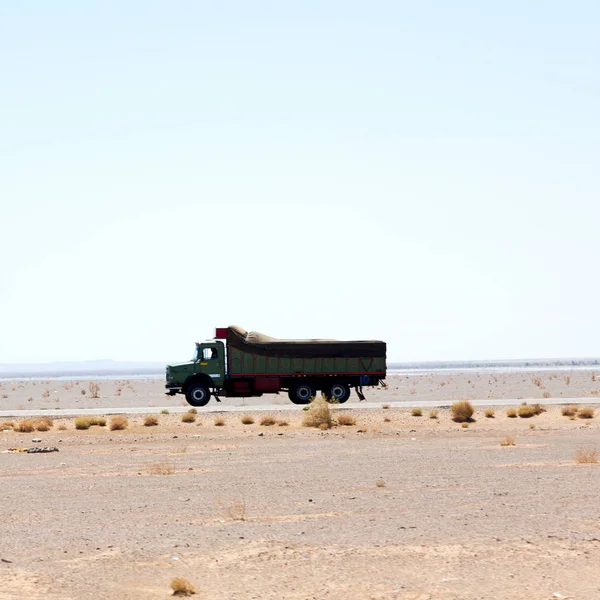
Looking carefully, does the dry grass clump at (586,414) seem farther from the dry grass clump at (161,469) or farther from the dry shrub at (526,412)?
the dry grass clump at (161,469)

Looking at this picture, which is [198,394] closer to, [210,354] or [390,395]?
[210,354]

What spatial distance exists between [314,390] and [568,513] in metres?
31.1

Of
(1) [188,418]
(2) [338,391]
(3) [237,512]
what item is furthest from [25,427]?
(3) [237,512]

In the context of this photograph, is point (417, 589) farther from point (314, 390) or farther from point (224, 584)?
point (314, 390)

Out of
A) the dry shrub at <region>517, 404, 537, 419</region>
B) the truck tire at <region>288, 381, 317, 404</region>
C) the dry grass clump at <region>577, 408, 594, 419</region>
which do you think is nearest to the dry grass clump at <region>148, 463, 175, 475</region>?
the dry shrub at <region>517, 404, 537, 419</region>

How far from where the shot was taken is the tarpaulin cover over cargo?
44.0m

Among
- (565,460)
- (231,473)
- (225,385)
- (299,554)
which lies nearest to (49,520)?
(299,554)

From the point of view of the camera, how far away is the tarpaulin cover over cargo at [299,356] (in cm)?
4403

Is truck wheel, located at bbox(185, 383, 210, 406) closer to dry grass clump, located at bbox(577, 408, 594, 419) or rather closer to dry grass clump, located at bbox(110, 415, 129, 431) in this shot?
dry grass clump, located at bbox(110, 415, 129, 431)

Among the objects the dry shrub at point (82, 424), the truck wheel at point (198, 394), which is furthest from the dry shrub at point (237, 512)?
the truck wheel at point (198, 394)

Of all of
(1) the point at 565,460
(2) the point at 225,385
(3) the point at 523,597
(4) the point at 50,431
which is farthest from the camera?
(2) the point at 225,385

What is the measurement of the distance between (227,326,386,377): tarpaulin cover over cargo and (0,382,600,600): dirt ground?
52.7ft

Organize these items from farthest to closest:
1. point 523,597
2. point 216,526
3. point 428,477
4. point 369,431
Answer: point 369,431, point 428,477, point 216,526, point 523,597

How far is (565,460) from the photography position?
75.0 ft
